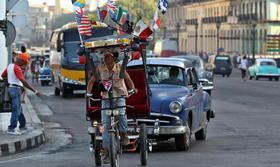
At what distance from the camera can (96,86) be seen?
12.3 meters

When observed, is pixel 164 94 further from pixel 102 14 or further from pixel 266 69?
pixel 266 69

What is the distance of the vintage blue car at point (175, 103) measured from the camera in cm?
1406

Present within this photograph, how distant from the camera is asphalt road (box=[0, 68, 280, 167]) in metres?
12.4

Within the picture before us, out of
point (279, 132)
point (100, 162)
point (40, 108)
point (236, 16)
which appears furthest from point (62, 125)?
point (236, 16)

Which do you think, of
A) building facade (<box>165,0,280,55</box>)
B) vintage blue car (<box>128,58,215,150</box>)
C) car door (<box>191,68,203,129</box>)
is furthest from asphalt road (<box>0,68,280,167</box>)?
building facade (<box>165,0,280,55</box>)

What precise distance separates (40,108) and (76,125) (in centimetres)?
752

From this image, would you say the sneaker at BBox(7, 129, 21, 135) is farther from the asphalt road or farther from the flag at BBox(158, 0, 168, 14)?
the flag at BBox(158, 0, 168, 14)

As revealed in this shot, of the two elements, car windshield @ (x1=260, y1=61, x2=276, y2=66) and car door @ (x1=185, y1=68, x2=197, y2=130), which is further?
car windshield @ (x1=260, y1=61, x2=276, y2=66)

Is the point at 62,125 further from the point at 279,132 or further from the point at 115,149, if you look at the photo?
the point at 115,149

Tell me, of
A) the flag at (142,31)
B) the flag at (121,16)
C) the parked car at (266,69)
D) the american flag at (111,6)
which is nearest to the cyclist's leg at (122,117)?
the flag at (142,31)

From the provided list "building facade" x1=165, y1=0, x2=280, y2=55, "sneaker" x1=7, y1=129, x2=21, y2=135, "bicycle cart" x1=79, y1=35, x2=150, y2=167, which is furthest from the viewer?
"building facade" x1=165, y1=0, x2=280, y2=55

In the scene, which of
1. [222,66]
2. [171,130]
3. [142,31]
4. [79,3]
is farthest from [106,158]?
[222,66]

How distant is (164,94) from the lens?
568 inches

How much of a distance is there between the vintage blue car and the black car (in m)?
52.3
